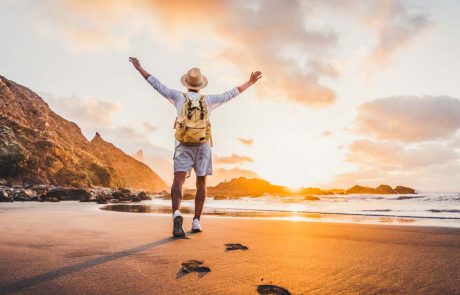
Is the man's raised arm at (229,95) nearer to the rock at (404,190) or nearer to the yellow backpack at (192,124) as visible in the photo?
the yellow backpack at (192,124)

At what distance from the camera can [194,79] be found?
14.6ft

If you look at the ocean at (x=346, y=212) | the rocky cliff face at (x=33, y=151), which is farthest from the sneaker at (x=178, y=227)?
the rocky cliff face at (x=33, y=151)

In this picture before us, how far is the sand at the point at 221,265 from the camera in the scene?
1.68m

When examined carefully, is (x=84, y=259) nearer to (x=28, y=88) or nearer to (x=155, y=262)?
(x=155, y=262)

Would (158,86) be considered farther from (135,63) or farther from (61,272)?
(61,272)

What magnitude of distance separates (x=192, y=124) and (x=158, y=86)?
0.89 metres

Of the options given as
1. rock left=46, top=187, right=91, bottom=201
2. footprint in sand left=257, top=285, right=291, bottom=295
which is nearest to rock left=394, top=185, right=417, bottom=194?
rock left=46, top=187, right=91, bottom=201

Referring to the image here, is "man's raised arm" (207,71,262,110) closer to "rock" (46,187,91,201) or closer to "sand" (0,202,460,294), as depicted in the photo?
"sand" (0,202,460,294)

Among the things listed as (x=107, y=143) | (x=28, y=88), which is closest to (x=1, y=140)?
(x=28, y=88)

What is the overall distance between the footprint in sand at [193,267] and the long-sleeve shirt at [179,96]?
8.10 feet

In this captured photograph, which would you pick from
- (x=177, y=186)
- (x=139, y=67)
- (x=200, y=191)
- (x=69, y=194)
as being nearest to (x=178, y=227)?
(x=177, y=186)

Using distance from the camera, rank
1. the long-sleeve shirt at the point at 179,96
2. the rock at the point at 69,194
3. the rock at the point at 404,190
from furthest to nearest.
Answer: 1. the rock at the point at 404,190
2. the rock at the point at 69,194
3. the long-sleeve shirt at the point at 179,96

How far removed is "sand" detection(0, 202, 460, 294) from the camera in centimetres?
168

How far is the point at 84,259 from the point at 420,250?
9.76 ft
